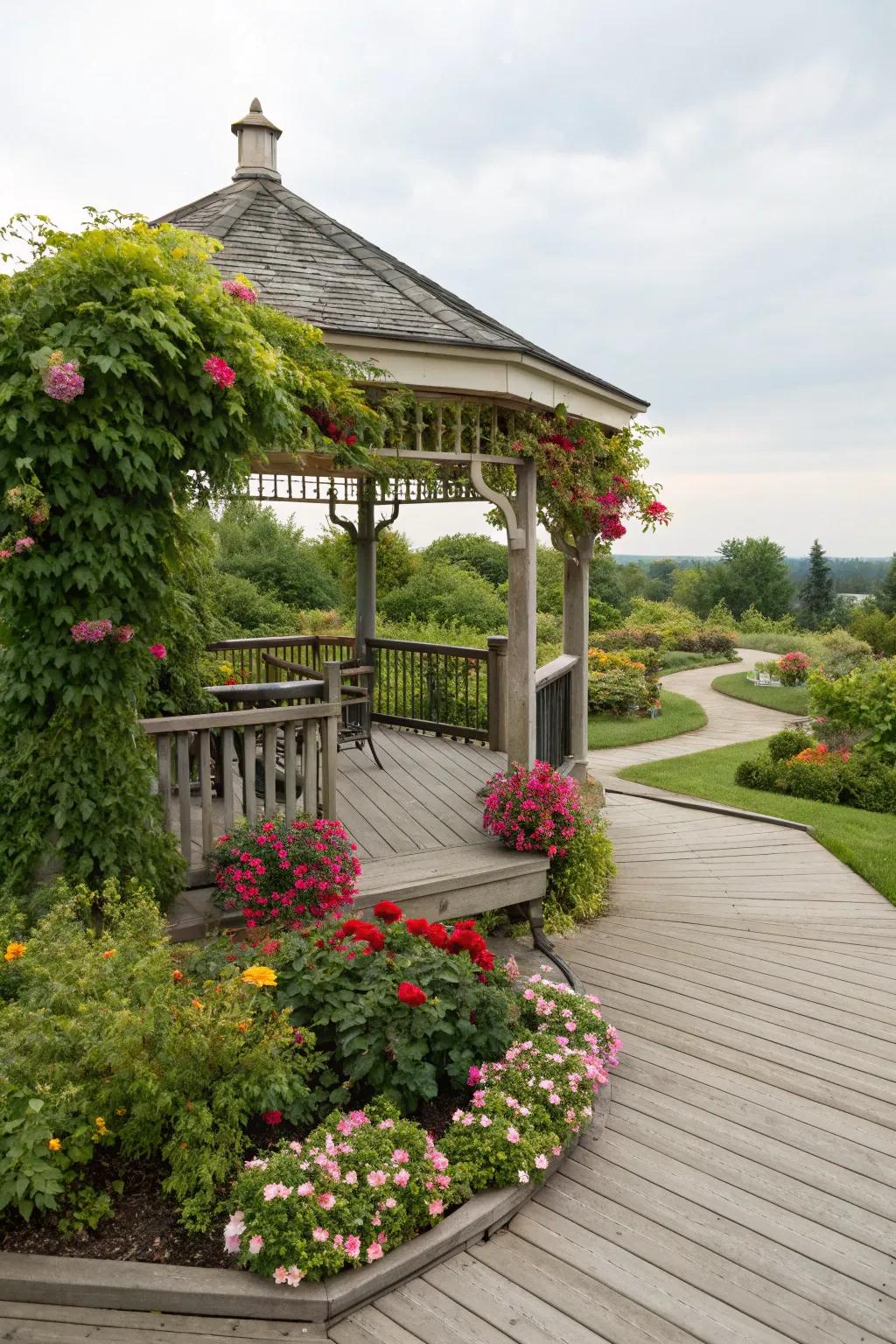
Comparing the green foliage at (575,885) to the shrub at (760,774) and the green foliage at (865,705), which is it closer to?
the shrub at (760,774)

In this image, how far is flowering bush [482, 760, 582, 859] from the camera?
529 cm

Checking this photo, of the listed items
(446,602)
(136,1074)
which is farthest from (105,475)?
(446,602)

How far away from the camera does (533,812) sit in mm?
5309

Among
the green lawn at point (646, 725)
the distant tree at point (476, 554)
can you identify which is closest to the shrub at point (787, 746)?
the green lawn at point (646, 725)

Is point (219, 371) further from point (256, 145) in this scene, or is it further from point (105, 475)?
point (256, 145)

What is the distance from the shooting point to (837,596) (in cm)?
5406

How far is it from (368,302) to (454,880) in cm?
313

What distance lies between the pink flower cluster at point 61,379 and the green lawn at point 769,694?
14849 mm

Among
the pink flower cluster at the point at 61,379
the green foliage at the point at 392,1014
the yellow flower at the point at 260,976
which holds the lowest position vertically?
the green foliage at the point at 392,1014

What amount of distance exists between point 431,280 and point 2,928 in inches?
175

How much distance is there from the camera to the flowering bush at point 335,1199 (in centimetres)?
247

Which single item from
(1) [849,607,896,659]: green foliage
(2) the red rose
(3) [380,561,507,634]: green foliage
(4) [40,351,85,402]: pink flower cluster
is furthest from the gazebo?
(1) [849,607,896,659]: green foliage

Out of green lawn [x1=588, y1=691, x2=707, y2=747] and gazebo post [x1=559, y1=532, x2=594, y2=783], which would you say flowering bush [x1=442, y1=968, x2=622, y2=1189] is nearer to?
gazebo post [x1=559, y1=532, x2=594, y2=783]

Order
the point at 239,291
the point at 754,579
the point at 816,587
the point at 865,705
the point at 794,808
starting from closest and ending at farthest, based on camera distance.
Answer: the point at 239,291, the point at 794,808, the point at 865,705, the point at 754,579, the point at 816,587
